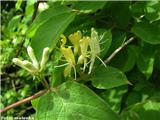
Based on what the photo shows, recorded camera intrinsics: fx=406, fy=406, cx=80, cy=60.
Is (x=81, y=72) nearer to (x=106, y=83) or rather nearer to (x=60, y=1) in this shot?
(x=106, y=83)

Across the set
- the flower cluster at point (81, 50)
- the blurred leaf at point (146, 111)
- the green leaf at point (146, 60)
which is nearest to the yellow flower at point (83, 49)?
the flower cluster at point (81, 50)

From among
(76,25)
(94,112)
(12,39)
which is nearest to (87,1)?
(76,25)

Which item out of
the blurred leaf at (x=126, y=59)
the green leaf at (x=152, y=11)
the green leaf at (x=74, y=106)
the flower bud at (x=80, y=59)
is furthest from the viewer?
the blurred leaf at (x=126, y=59)

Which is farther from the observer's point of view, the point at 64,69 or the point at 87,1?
the point at 87,1

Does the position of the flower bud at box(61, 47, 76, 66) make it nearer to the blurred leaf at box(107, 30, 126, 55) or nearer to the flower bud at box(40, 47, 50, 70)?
the flower bud at box(40, 47, 50, 70)

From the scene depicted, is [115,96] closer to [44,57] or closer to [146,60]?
[146,60]

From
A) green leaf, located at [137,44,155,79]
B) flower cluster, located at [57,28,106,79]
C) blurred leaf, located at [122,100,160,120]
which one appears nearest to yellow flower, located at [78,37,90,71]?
flower cluster, located at [57,28,106,79]

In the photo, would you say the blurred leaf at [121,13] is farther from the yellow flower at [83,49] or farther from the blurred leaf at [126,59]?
the yellow flower at [83,49]
